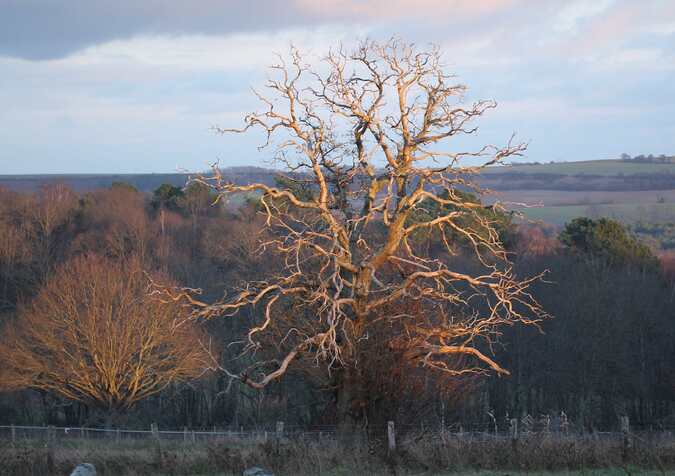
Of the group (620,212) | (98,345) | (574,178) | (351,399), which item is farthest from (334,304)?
(574,178)

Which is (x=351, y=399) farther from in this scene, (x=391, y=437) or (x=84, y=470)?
(x=84, y=470)

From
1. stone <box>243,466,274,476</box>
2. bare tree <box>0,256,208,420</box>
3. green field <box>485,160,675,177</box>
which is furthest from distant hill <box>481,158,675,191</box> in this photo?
stone <box>243,466,274,476</box>

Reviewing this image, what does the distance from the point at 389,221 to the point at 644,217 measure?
7724 cm

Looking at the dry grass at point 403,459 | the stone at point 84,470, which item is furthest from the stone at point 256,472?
the stone at point 84,470

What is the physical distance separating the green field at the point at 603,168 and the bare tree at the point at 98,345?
73650mm

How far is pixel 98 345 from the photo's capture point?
34438mm

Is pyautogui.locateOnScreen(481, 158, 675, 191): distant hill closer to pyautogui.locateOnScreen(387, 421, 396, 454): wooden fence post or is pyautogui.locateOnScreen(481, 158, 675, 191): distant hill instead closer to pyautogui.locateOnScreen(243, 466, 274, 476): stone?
pyautogui.locateOnScreen(387, 421, 396, 454): wooden fence post

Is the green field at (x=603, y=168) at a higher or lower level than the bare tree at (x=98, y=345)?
higher

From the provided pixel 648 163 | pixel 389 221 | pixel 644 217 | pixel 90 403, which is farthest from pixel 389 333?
pixel 648 163

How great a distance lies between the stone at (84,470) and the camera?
532 inches

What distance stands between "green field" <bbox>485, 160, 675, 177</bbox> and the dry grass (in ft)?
296

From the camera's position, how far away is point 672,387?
3634 cm

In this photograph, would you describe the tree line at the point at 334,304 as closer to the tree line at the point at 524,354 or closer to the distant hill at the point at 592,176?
the tree line at the point at 524,354

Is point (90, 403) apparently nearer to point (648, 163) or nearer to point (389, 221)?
point (389, 221)
